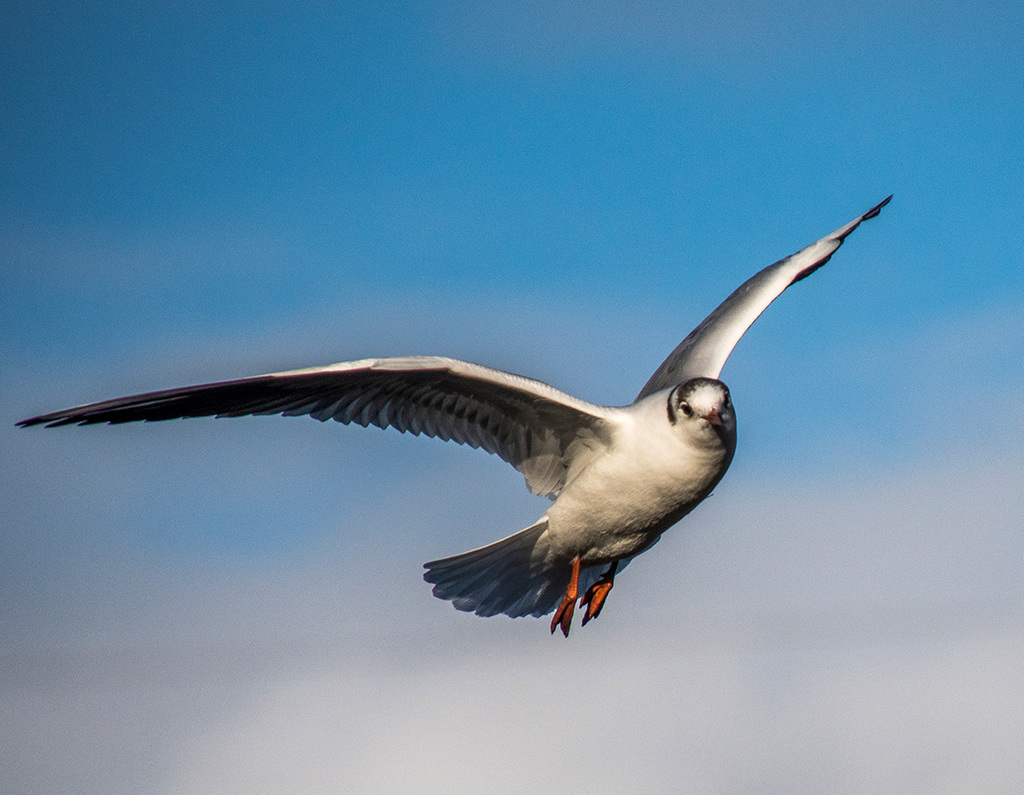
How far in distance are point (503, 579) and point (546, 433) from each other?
776mm

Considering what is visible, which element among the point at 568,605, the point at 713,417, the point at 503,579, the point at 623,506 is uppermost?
the point at 713,417

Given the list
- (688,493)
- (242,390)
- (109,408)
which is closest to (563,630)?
(688,493)

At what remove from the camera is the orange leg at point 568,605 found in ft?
15.6

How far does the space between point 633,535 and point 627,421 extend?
0.43 metres

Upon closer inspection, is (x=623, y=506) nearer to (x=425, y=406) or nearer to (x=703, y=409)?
(x=703, y=409)

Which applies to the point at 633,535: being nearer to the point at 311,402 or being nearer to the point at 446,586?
the point at 446,586

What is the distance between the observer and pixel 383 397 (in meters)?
4.67

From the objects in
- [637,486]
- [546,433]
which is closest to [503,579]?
[546,433]

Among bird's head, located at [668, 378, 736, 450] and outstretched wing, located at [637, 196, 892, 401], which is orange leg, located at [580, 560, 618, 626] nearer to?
outstretched wing, located at [637, 196, 892, 401]

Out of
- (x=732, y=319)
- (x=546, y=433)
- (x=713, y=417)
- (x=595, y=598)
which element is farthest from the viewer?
(x=732, y=319)

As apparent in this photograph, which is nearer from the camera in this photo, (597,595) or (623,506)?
(623,506)

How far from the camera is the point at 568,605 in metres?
4.80

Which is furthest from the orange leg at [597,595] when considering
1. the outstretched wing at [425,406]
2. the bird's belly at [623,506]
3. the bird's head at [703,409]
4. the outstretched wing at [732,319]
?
the bird's head at [703,409]

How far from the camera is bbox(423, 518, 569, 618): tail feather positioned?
4.95m
